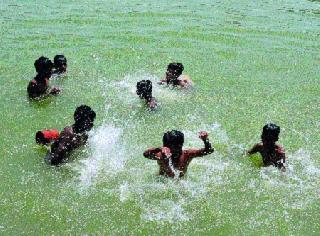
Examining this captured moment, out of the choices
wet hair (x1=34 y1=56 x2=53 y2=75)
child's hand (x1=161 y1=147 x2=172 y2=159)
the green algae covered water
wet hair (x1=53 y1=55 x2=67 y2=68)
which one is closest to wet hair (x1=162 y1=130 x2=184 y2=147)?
child's hand (x1=161 y1=147 x2=172 y2=159)

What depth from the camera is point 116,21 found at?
13.7 m

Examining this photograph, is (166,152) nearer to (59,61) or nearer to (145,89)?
(145,89)

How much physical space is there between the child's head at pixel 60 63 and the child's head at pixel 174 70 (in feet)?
7.27

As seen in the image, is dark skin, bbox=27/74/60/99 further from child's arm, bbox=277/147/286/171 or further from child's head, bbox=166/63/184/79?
child's arm, bbox=277/147/286/171

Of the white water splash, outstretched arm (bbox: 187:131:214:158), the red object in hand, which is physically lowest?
the white water splash

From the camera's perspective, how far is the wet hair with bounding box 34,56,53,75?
981cm

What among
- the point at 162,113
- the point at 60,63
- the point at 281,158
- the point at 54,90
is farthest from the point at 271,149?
the point at 60,63

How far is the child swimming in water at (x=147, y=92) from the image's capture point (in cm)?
981

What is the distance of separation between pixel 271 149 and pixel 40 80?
186 inches

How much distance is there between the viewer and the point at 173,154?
24.2ft

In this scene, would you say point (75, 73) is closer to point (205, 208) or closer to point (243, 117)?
point (243, 117)

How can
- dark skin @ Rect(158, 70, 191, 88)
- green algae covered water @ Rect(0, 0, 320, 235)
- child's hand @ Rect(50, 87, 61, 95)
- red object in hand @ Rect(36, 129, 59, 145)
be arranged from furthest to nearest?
dark skin @ Rect(158, 70, 191, 88) → child's hand @ Rect(50, 87, 61, 95) → red object in hand @ Rect(36, 129, 59, 145) → green algae covered water @ Rect(0, 0, 320, 235)

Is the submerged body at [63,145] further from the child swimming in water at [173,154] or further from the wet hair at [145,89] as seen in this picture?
the wet hair at [145,89]

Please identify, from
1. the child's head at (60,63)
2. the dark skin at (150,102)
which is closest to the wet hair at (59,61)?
the child's head at (60,63)
